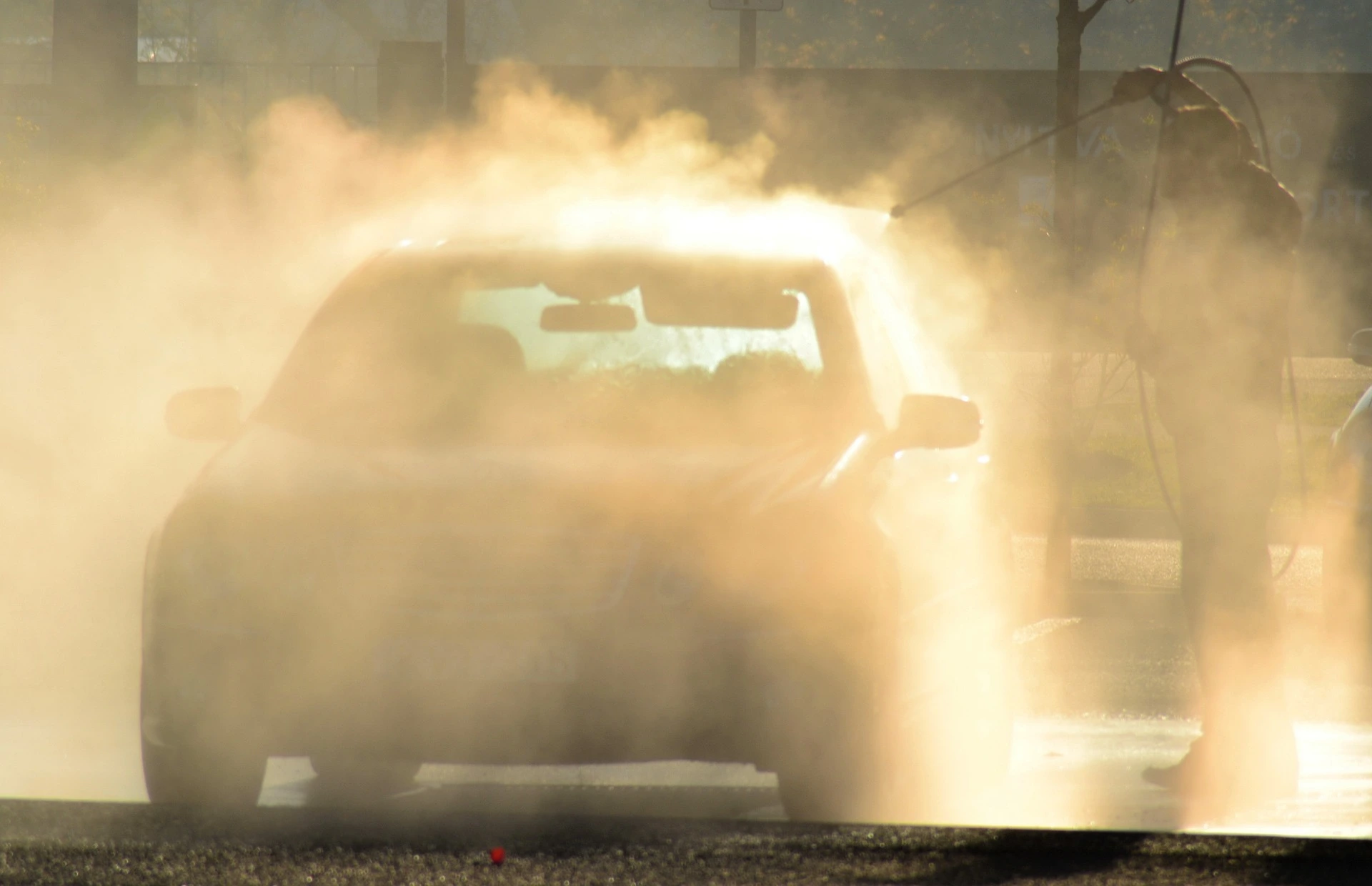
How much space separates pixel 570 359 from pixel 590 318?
0.12 metres

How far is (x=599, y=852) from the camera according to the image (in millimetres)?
4613

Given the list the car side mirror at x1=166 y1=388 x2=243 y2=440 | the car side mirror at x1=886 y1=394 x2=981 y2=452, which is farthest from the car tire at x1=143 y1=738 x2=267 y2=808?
the car side mirror at x1=886 y1=394 x2=981 y2=452

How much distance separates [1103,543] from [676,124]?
15194 millimetres

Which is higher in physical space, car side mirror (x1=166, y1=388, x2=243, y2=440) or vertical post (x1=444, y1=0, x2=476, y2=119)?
vertical post (x1=444, y1=0, x2=476, y2=119)

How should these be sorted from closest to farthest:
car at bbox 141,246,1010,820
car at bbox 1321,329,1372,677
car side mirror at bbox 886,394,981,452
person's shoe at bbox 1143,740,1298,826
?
car at bbox 141,246,1010,820 → car side mirror at bbox 886,394,981,452 → person's shoe at bbox 1143,740,1298,826 → car at bbox 1321,329,1372,677

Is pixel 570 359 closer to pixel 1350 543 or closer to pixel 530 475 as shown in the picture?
pixel 530 475

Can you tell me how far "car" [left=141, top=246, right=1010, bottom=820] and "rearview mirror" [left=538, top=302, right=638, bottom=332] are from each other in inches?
15.7

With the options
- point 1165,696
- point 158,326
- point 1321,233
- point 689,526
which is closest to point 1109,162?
point 158,326

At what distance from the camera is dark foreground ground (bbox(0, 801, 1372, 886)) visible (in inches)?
173

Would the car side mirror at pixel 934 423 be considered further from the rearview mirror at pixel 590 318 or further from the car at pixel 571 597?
the rearview mirror at pixel 590 318

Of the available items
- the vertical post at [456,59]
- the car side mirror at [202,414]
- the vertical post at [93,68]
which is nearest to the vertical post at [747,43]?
the vertical post at [456,59]

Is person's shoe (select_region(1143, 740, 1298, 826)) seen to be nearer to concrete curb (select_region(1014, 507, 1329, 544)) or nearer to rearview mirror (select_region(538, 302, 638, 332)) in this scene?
rearview mirror (select_region(538, 302, 638, 332))

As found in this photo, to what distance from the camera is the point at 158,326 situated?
16375 mm

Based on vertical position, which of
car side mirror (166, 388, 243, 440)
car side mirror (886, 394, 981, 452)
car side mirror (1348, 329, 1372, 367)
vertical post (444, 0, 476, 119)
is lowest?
car side mirror (1348, 329, 1372, 367)
